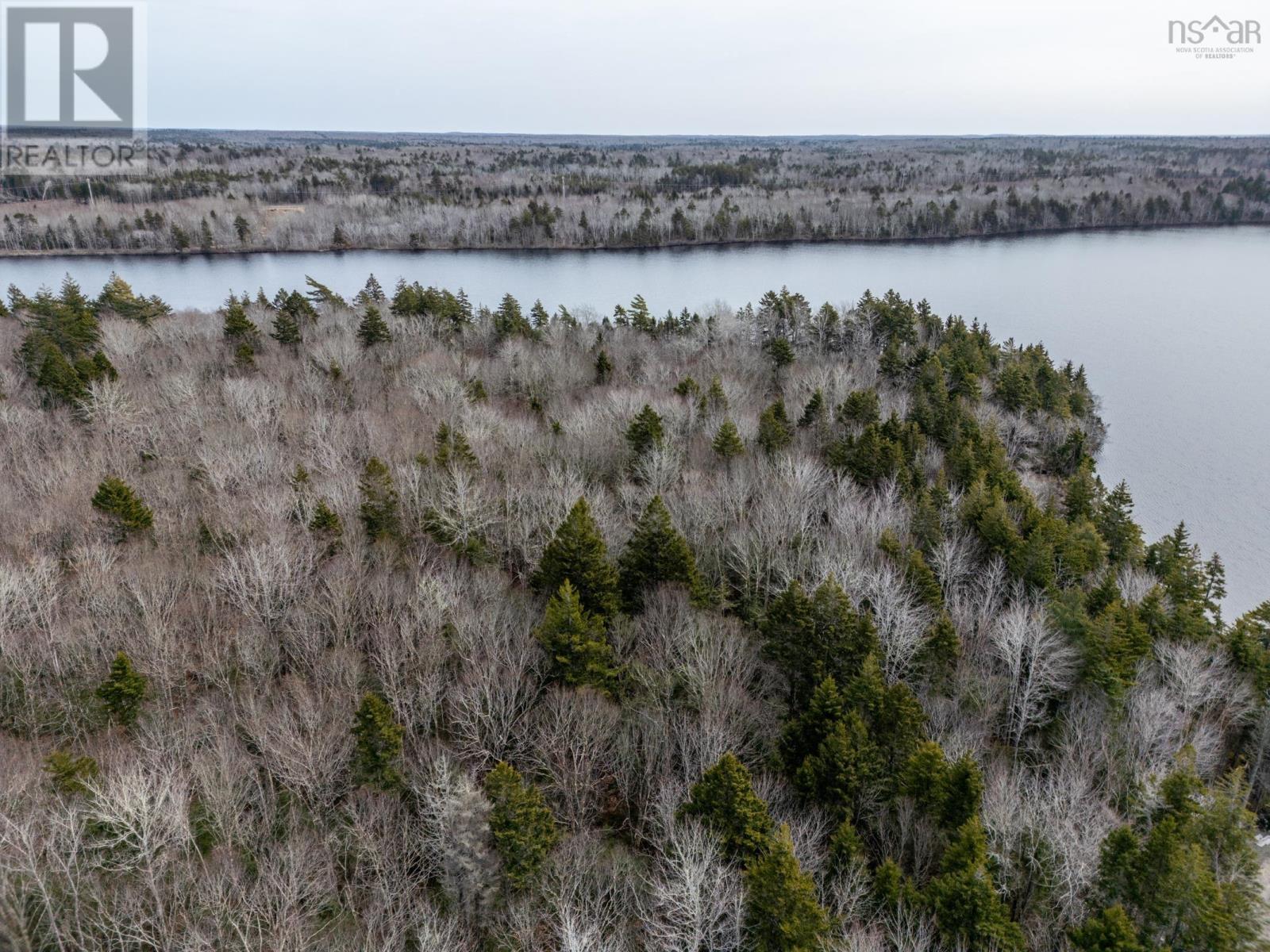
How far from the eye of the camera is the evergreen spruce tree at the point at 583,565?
22438mm

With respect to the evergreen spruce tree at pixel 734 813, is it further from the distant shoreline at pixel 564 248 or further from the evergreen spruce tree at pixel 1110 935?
the distant shoreline at pixel 564 248

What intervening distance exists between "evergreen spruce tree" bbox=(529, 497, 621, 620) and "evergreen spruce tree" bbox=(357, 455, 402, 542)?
258 inches

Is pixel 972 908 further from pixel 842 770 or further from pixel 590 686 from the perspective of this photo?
pixel 590 686

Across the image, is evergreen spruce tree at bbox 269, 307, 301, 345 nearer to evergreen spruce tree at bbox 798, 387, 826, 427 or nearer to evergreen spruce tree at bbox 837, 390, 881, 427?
evergreen spruce tree at bbox 798, 387, 826, 427

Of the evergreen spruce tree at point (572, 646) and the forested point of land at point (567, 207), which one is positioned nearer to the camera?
the evergreen spruce tree at point (572, 646)

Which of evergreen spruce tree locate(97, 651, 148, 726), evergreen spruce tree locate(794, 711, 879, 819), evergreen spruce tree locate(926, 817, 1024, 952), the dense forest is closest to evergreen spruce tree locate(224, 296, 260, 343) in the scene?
the dense forest

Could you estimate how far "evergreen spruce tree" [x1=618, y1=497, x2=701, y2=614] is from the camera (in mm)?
23875

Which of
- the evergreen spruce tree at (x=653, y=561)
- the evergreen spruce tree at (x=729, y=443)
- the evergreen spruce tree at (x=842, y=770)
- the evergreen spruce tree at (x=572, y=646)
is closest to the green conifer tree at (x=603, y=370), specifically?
the evergreen spruce tree at (x=729, y=443)

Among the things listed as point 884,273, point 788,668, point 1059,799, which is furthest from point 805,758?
point 884,273

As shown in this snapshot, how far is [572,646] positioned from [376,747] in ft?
17.9

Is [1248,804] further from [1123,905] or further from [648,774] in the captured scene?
[648,774]

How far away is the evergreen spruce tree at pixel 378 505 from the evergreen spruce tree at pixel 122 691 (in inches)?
358

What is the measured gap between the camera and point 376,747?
16.5 m

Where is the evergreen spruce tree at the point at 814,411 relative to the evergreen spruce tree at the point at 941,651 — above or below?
above
